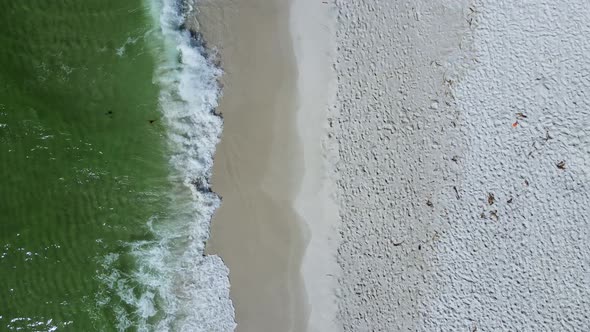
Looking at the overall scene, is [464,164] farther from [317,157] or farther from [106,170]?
[106,170]

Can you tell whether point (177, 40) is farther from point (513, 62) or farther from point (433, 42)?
point (513, 62)

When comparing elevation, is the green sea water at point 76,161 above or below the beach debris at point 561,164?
above

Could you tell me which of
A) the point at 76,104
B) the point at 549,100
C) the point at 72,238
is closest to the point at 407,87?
the point at 549,100

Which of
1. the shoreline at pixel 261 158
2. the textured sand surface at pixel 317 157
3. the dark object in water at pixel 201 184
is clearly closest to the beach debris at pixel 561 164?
the textured sand surface at pixel 317 157

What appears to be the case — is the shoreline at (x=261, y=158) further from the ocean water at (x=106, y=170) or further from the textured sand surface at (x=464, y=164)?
the textured sand surface at (x=464, y=164)

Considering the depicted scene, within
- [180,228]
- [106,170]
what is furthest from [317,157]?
[106,170]

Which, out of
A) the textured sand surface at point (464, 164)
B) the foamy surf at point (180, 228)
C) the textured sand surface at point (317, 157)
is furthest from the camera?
the foamy surf at point (180, 228)

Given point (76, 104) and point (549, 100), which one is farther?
point (76, 104)

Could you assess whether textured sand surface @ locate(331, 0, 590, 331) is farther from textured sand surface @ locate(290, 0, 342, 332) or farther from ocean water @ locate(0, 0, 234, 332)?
ocean water @ locate(0, 0, 234, 332)
